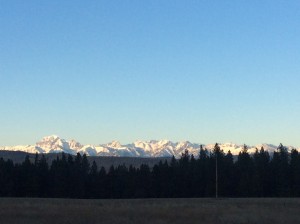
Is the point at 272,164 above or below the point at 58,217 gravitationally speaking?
above

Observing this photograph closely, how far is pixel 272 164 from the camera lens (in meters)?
107

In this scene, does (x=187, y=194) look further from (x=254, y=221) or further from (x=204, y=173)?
(x=254, y=221)

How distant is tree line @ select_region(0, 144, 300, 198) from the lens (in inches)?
3937

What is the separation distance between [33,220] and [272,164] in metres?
82.5

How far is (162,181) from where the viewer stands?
344 feet

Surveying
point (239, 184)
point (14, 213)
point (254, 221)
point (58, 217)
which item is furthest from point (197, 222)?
point (239, 184)

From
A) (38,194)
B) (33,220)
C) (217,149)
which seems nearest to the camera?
(33,220)

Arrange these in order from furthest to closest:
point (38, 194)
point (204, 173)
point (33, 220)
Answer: point (204, 173) < point (38, 194) < point (33, 220)

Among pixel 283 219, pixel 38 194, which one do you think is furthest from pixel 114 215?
pixel 38 194

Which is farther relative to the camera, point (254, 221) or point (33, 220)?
point (254, 221)

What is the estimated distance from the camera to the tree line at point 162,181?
100 meters

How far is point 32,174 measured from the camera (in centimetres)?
10062

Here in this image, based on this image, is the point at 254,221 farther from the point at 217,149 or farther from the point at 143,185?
the point at 217,149

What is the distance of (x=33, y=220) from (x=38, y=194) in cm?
7059
